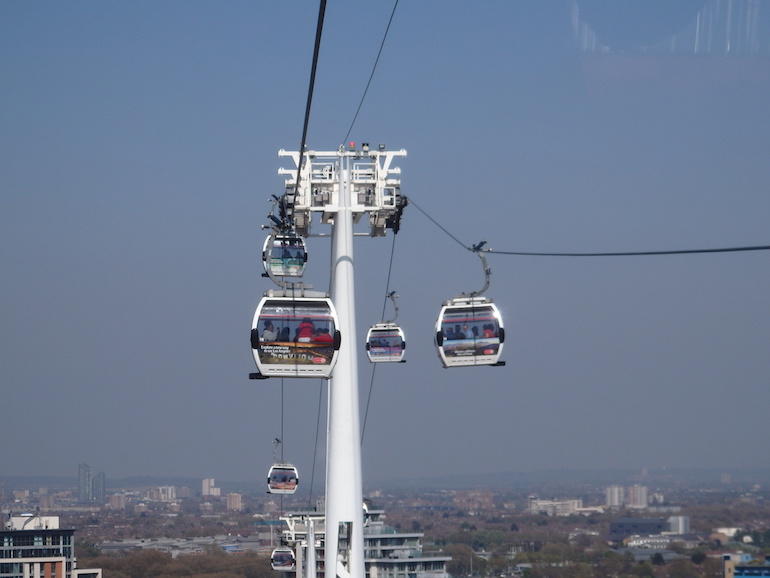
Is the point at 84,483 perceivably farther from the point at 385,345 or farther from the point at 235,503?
the point at 385,345

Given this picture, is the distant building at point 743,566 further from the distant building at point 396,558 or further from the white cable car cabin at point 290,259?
the distant building at point 396,558

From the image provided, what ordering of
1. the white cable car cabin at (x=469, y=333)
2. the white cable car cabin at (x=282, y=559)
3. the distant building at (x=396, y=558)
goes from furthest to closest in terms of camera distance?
the distant building at (x=396, y=558)
the white cable car cabin at (x=282, y=559)
the white cable car cabin at (x=469, y=333)

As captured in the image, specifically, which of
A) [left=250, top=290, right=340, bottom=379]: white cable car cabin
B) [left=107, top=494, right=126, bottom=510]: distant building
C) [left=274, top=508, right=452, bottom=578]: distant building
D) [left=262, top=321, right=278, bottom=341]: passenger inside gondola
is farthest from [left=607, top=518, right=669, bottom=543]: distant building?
[left=107, top=494, right=126, bottom=510]: distant building

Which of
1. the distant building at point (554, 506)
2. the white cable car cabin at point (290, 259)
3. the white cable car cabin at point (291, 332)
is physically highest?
the white cable car cabin at point (290, 259)

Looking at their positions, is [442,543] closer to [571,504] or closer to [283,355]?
[571,504]

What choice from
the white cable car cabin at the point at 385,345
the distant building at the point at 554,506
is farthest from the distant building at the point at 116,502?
the white cable car cabin at the point at 385,345

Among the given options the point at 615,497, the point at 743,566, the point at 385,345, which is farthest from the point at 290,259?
the point at 615,497
